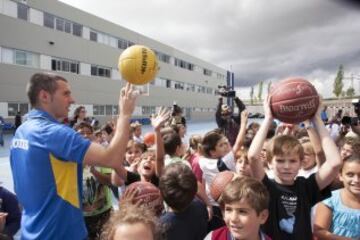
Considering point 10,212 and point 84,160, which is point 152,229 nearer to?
point 84,160

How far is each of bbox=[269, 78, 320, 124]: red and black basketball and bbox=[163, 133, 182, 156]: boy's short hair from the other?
1.46m

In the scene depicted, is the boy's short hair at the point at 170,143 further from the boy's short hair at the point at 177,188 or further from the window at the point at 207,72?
the window at the point at 207,72

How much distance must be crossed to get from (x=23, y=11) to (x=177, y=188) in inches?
939

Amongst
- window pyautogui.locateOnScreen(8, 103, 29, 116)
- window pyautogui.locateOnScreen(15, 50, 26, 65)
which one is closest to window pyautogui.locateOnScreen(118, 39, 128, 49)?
window pyautogui.locateOnScreen(15, 50, 26, 65)

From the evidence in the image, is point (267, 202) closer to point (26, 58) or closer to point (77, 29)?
point (26, 58)

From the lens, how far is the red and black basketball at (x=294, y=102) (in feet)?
8.73

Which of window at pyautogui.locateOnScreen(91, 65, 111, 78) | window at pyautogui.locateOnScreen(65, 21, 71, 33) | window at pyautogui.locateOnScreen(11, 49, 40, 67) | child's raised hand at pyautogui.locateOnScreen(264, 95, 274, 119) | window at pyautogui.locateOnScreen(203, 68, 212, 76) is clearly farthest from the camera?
window at pyautogui.locateOnScreen(203, 68, 212, 76)

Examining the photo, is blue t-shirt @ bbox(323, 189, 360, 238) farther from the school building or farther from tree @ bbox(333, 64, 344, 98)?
tree @ bbox(333, 64, 344, 98)

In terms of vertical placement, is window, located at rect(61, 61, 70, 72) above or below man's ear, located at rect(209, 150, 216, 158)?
above

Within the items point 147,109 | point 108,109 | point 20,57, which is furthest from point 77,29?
point 147,109

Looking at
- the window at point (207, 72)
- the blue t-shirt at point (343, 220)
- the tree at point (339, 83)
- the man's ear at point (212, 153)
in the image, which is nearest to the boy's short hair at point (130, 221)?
the blue t-shirt at point (343, 220)

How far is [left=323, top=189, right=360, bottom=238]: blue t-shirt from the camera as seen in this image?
8.20ft

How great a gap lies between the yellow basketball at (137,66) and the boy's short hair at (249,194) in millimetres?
1750

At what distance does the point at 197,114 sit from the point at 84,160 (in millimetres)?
49788
